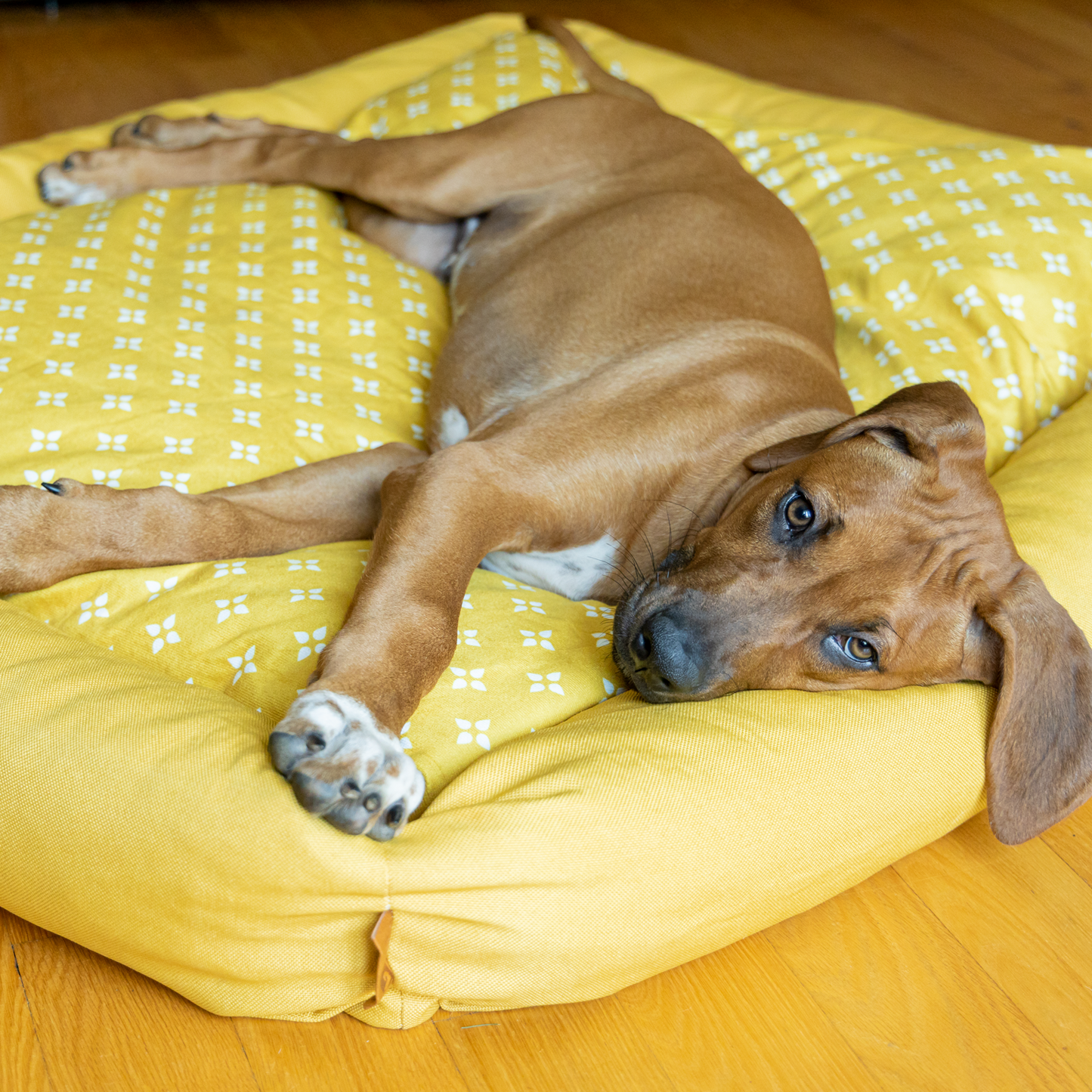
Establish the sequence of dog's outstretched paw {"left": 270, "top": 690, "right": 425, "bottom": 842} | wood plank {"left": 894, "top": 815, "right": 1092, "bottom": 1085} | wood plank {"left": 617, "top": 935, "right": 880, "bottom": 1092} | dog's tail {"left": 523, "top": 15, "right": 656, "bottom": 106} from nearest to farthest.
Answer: dog's outstretched paw {"left": 270, "top": 690, "right": 425, "bottom": 842} → wood plank {"left": 617, "top": 935, "right": 880, "bottom": 1092} → wood plank {"left": 894, "top": 815, "right": 1092, "bottom": 1085} → dog's tail {"left": 523, "top": 15, "right": 656, "bottom": 106}

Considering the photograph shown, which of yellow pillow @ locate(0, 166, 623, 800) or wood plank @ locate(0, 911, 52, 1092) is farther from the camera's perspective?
yellow pillow @ locate(0, 166, 623, 800)

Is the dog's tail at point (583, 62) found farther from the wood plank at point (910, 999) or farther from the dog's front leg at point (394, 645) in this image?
the wood plank at point (910, 999)

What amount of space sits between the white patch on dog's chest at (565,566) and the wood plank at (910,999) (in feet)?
3.25

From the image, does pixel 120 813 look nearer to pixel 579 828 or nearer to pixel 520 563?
pixel 579 828

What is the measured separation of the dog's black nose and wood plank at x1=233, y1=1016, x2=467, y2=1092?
0.85 meters

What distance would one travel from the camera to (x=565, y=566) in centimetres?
303

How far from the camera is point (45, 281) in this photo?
11.7ft

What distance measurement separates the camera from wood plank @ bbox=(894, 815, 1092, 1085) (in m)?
2.55

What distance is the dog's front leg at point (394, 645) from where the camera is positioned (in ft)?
6.71

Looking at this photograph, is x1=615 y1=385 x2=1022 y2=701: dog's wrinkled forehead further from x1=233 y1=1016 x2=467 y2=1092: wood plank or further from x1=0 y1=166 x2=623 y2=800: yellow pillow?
x1=233 y1=1016 x2=467 y2=1092: wood plank

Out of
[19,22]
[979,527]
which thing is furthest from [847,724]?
[19,22]

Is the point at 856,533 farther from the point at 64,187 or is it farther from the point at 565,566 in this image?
the point at 64,187

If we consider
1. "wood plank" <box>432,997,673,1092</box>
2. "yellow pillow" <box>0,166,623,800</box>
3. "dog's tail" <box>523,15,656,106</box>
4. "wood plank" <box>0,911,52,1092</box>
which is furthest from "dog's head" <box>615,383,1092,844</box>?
"dog's tail" <box>523,15,656,106</box>

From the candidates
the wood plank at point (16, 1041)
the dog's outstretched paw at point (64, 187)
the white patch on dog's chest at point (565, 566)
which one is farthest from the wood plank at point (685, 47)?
the wood plank at point (16, 1041)
